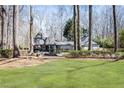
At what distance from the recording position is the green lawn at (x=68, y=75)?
6801 millimetres

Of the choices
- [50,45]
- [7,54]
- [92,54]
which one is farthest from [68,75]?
[7,54]

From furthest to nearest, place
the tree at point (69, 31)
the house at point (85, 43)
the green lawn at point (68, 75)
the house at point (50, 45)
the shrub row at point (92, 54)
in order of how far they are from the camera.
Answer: the house at point (85, 43) < the tree at point (69, 31) < the shrub row at point (92, 54) < the house at point (50, 45) < the green lawn at point (68, 75)

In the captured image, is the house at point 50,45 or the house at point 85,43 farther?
the house at point 85,43

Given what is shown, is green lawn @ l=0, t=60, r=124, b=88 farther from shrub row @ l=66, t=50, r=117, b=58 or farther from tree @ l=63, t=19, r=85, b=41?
tree @ l=63, t=19, r=85, b=41

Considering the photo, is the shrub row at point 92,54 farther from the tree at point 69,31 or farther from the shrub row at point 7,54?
the shrub row at point 7,54

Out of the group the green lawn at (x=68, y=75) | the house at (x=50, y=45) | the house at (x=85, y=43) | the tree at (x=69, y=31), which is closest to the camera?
the green lawn at (x=68, y=75)

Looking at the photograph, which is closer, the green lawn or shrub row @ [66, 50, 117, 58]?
the green lawn

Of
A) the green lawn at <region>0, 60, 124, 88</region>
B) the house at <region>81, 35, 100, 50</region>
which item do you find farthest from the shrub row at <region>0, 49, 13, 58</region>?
the house at <region>81, 35, 100, 50</region>

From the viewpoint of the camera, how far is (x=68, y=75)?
7355 millimetres

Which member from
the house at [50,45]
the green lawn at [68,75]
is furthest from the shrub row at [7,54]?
the green lawn at [68,75]

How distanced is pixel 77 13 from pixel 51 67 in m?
2.00

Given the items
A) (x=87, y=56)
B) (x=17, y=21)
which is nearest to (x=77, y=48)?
(x=87, y=56)

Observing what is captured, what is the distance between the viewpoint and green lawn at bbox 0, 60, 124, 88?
22.3 feet

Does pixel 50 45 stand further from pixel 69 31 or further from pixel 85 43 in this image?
pixel 85 43
